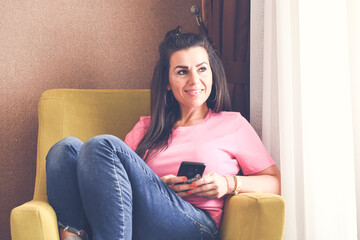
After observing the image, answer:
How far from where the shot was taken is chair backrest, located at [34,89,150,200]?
176 centimetres

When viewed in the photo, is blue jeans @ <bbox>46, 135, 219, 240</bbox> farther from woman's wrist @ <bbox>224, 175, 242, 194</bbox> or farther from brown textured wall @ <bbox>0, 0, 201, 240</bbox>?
brown textured wall @ <bbox>0, 0, 201, 240</bbox>

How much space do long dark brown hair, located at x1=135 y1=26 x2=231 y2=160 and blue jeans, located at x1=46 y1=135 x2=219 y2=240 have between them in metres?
0.35

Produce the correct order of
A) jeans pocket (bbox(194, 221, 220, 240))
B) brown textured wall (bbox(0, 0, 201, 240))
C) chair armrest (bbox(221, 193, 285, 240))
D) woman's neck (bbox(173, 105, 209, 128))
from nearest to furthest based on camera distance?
chair armrest (bbox(221, 193, 285, 240)) → jeans pocket (bbox(194, 221, 220, 240)) → woman's neck (bbox(173, 105, 209, 128)) → brown textured wall (bbox(0, 0, 201, 240))

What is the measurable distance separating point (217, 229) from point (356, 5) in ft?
2.84

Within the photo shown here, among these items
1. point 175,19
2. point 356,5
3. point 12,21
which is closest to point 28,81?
point 12,21

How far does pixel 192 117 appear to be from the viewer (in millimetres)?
1741

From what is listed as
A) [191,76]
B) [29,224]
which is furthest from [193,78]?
[29,224]

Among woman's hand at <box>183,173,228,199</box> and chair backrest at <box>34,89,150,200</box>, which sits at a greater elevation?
chair backrest at <box>34,89,150,200</box>

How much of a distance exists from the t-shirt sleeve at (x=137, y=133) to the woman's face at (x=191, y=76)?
0.71 feet

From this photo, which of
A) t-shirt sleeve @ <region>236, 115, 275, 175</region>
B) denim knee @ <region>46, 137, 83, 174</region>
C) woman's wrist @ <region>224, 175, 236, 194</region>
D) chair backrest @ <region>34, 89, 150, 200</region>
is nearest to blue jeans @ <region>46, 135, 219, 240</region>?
denim knee @ <region>46, 137, 83, 174</region>

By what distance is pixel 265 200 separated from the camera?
120 cm

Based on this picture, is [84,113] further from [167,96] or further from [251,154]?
[251,154]

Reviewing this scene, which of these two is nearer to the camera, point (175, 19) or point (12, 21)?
point (12, 21)

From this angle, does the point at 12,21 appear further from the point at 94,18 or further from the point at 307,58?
the point at 307,58
